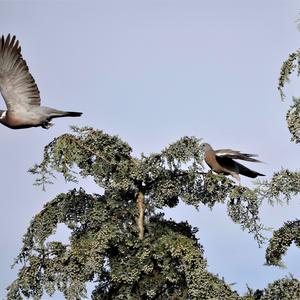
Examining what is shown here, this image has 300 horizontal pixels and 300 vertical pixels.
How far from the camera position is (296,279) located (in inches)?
300

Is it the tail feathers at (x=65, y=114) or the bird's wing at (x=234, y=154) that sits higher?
the tail feathers at (x=65, y=114)

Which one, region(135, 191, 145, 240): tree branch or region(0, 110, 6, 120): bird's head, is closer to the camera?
region(135, 191, 145, 240): tree branch

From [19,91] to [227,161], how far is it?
3.02 meters

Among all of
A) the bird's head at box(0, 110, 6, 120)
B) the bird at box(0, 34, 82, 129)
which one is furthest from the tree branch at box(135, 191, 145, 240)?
the bird's head at box(0, 110, 6, 120)

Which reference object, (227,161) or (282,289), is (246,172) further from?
(282,289)

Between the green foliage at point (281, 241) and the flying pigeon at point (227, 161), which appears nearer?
the green foliage at point (281, 241)

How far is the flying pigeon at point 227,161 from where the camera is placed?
861cm

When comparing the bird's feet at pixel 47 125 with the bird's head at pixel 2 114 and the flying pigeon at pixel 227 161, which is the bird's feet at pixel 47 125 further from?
the flying pigeon at pixel 227 161

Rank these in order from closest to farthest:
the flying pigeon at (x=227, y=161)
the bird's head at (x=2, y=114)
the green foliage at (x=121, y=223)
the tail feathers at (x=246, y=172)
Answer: the green foliage at (x=121, y=223), the flying pigeon at (x=227, y=161), the bird's head at (x=2, y=114), the tail feathers at (x=246, y=172)

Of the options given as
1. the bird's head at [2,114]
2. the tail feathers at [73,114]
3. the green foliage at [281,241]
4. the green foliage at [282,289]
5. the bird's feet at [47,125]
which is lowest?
the green foliage at [282,289]

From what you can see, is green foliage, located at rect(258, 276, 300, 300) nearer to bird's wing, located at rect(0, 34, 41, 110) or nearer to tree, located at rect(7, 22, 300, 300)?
tree, located at rect(7, 22, 300, 300)

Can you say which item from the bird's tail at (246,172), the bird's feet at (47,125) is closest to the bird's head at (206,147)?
the bird's tail at (246,172)

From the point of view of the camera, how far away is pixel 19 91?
8.97 metres

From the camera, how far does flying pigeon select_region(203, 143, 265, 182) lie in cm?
861
